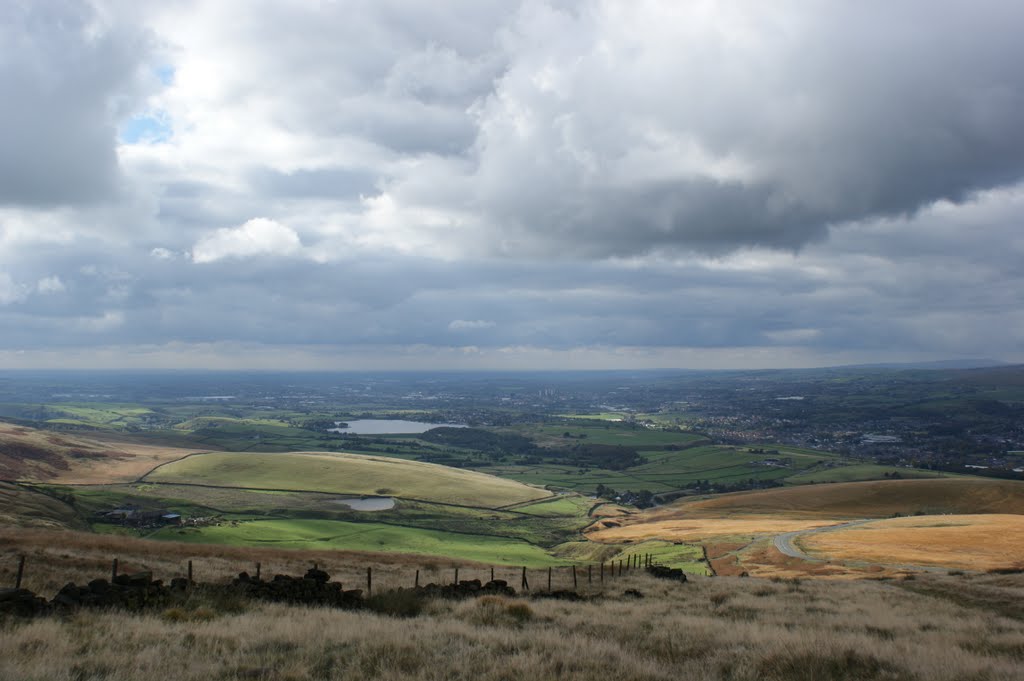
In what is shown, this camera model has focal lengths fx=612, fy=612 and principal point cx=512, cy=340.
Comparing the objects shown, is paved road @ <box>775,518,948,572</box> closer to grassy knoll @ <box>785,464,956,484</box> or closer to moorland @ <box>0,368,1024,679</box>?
moorland @ <box>0,368,1024,679</box>

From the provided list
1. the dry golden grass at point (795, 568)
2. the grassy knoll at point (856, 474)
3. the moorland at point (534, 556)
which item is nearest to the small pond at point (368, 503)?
the moorland at point (534, 556)

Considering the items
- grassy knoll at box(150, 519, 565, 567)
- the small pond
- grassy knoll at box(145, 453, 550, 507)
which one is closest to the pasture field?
grassy knoll at box(145, 453, 550, 507)

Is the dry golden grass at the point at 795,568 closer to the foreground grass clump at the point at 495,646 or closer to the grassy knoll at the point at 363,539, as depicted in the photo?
the grassy knoll at the point at 363,539

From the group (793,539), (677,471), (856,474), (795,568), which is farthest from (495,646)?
(677,471)

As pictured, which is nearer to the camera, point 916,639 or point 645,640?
point 645,640

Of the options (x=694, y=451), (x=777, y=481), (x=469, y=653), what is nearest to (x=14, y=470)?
(x=469, y=653)

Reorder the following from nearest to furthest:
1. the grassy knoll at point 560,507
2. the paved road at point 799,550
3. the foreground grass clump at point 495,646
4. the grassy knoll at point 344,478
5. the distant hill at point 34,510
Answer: the foreground grass clump at point 495,646 → the paved road at point 799,550 → the distant hill at point 34,510 → the grassy knoll at point 560,507 → the grassy knoll at point 344,478

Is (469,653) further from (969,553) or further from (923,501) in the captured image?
(923,501)
